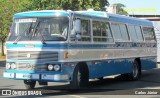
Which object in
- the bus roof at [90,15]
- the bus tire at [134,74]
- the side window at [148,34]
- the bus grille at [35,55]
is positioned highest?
the bus roof at [90,15]

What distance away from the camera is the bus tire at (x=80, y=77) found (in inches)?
582

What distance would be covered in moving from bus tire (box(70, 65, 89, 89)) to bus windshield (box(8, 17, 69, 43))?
1264 millimetres

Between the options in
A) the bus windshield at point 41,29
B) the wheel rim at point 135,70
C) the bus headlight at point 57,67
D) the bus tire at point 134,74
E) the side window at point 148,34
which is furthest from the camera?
the side window at point 148,34

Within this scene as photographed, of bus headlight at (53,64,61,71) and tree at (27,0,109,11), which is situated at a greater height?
tree at (27,0,109,11)

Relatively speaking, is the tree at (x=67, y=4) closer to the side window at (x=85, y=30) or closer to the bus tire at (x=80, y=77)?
the side window at (x=85, y=30)

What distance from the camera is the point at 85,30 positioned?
15.9 m

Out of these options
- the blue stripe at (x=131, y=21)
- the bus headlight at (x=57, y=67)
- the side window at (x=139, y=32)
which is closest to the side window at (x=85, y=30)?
the bus headlight at (x=57, y=67)

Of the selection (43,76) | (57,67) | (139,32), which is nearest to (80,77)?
(57,67)

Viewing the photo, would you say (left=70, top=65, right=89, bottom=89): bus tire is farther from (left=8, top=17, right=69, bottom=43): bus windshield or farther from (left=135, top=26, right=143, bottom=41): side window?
(left=135, top=26, right=143, bottom=41): side window

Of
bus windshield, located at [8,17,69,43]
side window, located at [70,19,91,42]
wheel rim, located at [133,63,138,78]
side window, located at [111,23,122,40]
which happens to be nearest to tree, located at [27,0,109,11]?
wheel rim, located at [133,63,138,78]

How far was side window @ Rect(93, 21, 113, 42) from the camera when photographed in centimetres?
1654

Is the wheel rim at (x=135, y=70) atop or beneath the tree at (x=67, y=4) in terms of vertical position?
beneath

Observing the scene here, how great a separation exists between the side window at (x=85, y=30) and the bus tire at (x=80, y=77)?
995mm

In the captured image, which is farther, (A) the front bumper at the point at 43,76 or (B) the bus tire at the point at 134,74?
(B) the bus tire at the point at 134,74
